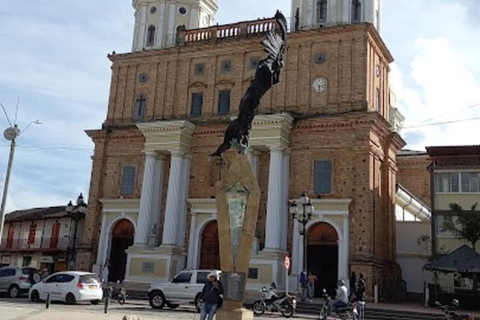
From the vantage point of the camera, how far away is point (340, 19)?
34031mm

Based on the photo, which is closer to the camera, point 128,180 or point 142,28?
point 128,180

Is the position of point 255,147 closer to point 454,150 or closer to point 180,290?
point 180,290

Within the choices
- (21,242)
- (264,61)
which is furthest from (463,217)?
(21,242)

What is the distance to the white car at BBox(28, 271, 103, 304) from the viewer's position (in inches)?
946

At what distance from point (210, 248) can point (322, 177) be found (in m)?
7.94

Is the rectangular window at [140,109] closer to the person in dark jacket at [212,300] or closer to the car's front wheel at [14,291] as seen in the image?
the car's front wheel at [14,291]

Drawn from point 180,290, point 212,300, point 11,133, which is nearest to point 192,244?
point 180,290

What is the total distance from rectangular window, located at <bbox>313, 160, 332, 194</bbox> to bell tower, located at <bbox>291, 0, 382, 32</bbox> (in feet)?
28.5

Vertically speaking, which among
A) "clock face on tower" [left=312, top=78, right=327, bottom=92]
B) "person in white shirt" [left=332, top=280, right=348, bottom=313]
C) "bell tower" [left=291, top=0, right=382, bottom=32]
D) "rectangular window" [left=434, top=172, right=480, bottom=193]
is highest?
"bell tower" [left=291, top=0, right=382, bottom=32]

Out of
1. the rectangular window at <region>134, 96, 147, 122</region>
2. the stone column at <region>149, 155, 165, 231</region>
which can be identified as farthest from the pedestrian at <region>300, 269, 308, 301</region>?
the rectangular window at <region>134, 96, 147, 122</region>

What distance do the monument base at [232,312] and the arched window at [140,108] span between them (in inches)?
987

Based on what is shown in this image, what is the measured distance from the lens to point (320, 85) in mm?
33000

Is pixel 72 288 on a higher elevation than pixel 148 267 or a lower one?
lower

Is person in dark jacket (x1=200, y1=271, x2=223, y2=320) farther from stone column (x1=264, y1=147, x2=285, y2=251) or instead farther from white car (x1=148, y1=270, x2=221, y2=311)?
stone column (x1=264, y1=147, x2=285, y2=251)
